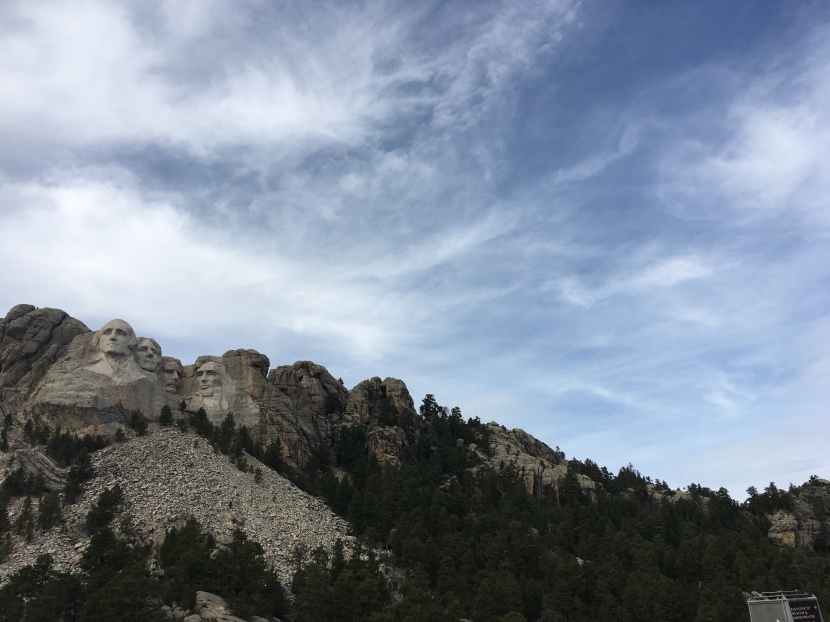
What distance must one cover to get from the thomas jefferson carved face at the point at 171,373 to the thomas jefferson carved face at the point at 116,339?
4.83 metres

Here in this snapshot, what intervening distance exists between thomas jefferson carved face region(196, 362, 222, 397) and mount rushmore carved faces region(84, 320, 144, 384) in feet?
26.2

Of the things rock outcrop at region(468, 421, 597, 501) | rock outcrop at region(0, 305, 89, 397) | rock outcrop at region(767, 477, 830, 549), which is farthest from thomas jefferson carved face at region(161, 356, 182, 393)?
rock outcrop at region(767, 477, 830, 549)

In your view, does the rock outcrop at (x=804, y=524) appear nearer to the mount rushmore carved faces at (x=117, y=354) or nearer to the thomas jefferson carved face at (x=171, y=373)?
the thomas jefferson carved face at (x=171, y=373)

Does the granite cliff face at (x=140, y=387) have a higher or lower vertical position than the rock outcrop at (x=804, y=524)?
higher

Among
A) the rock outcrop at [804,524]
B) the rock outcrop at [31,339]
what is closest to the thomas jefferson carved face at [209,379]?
the rock outcrop at [31,339]

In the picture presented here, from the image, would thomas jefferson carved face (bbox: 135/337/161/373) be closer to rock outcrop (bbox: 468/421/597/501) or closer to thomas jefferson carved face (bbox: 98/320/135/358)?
thomas jefferson carved face (bbox: 98/320/135/358)

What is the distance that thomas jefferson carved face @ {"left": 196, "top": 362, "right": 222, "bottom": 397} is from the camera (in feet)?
315

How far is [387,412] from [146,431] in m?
35.2

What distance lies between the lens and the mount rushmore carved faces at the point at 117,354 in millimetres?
88750

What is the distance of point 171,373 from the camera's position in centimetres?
9550

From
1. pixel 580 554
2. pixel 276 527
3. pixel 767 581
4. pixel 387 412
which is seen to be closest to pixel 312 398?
pixel 387 412

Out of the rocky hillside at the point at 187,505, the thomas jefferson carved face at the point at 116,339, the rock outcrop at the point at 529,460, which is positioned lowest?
the rocky hillside at the point at 187,505

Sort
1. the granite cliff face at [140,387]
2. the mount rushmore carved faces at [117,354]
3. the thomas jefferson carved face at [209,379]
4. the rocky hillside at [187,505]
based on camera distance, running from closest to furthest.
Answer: the rocky hillside at [187,505] → the granite cliff face at [140,387] → the mount rushmore carved faces at [117,354] → the thomas jefferson carved face at [209,379]

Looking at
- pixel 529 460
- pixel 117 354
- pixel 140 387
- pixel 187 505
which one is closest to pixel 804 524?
pixel 529 460
